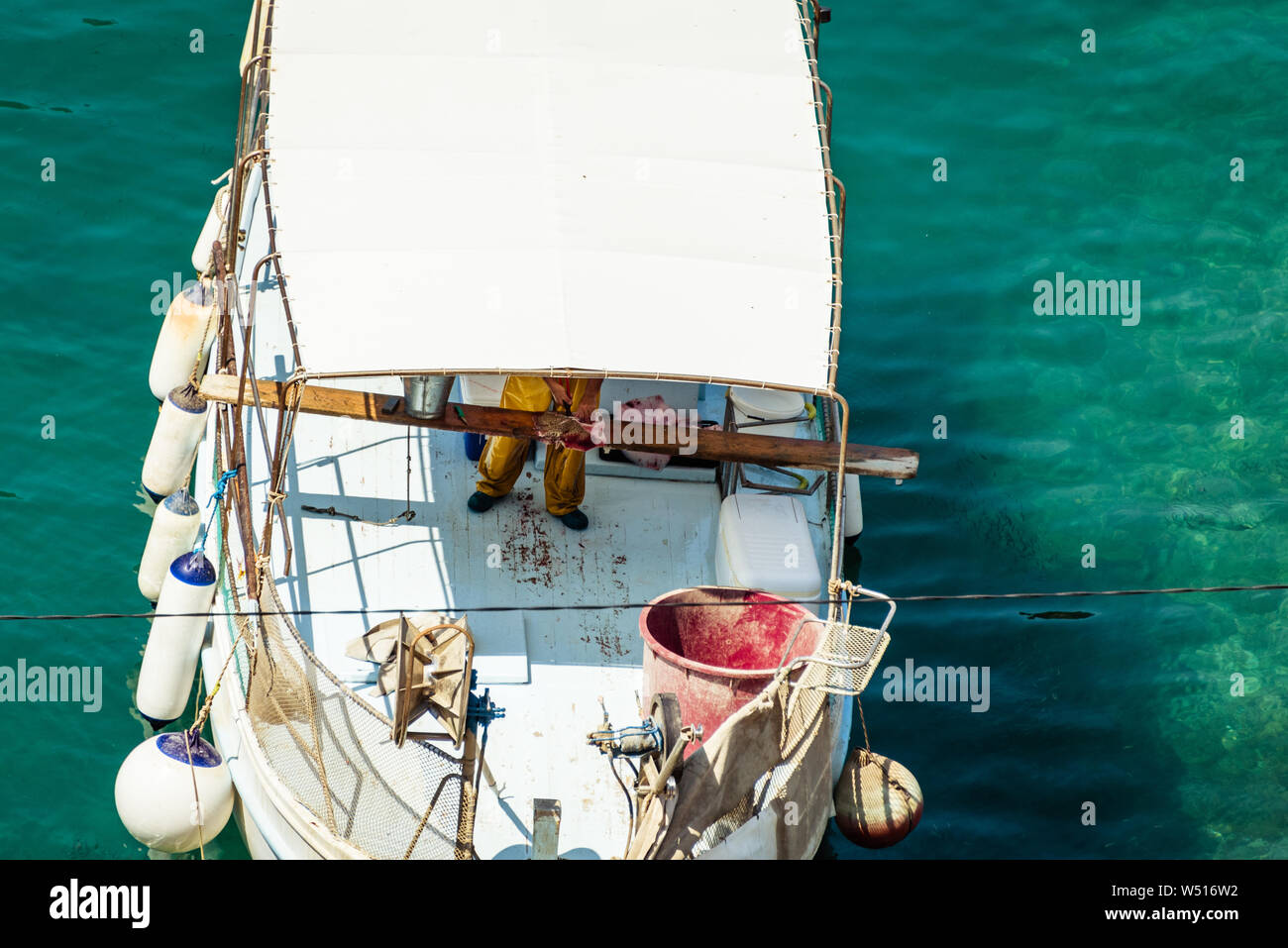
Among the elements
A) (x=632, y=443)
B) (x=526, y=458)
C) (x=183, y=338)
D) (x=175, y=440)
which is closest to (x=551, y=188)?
(x=632, y=443)

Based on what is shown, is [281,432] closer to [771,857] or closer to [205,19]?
[771,857]

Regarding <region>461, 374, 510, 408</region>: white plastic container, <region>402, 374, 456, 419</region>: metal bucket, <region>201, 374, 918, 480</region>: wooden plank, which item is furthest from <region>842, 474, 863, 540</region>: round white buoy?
<region>402, 374, 456, 419</region>: metal bucket

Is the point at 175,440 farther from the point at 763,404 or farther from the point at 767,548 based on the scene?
the point at 767,548

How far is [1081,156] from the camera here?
15.1 m

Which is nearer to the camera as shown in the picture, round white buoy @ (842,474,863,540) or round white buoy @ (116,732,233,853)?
round white buoy @ (116,732,233,853)

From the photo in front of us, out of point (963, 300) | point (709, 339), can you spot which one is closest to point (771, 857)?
point (709, 339)

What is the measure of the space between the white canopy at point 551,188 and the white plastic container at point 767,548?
132cm

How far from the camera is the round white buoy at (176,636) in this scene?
9320 millimetres

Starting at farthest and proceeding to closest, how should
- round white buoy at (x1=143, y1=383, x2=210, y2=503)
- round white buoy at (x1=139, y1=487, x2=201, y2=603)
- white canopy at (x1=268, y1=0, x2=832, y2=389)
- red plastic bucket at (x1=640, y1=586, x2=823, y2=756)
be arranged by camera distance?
round white buoy at (x1=143, y1=383, x2=210, y2=503)
round white buoy at (x1=139, y1=487, x2=201, y2=603)
red plastic bucket at (x1=640, y1=586, x2=823, y2=756)
white canopy at (x1=268, y1=0, x2=832, y2=389)

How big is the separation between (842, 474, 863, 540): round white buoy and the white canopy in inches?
118

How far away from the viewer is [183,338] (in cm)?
1162

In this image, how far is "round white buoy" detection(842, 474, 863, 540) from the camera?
11461mm

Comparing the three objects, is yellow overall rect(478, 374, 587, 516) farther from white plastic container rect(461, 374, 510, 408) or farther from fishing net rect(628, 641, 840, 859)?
fishing net rect(628, 641, 840, 859)

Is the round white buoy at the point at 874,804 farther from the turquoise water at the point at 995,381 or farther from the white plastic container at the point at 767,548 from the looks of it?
the white plastic container at the point at 767,548
